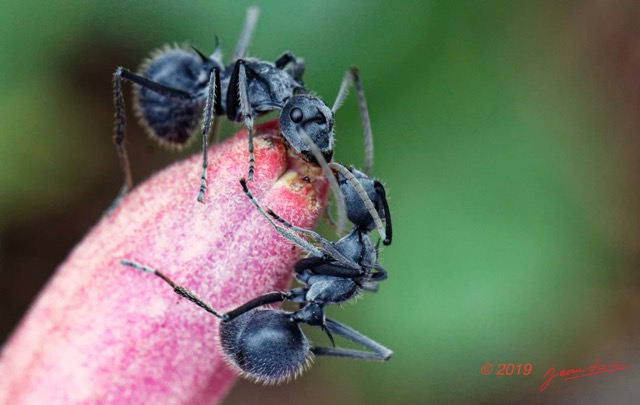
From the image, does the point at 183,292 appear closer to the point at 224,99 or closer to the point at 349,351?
the point at 349,351

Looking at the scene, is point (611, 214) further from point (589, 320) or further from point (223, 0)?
point (223, 0)

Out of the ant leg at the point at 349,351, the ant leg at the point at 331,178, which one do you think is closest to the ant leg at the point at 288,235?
the ant leg at the point at 331,178

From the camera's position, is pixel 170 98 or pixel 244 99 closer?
pixel 244 99

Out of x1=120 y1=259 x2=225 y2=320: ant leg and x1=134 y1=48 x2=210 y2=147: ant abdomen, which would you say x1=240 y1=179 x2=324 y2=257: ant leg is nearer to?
x1=120 y1=259 x2=225 y2=320: ant leg

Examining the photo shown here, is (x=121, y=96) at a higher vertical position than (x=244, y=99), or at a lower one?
lower

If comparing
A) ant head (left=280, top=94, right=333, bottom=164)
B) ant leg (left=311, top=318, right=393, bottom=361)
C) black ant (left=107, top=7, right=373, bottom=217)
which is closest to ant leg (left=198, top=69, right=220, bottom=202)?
black ant (left=107, top=7, right=373, bottom=217)

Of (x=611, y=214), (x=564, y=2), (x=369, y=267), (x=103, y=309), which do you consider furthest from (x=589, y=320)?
(x=103, y=309)
